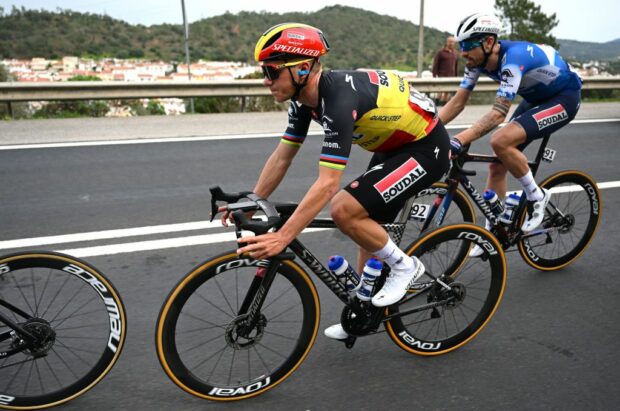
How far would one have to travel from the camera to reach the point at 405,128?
3246 millimetres

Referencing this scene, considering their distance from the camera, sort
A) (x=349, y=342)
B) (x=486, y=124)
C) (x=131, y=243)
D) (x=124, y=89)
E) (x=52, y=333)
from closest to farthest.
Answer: (x=52, y=333)
(x=349, y=342)
(x=486, y=124)
(x=131, y=243)
(x=124, y=89)

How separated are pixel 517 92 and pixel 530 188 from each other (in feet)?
2.56

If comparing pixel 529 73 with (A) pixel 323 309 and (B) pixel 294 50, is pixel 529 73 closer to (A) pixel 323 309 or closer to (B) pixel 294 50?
(A) pixel 323 309

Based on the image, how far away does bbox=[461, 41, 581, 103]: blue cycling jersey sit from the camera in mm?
4531

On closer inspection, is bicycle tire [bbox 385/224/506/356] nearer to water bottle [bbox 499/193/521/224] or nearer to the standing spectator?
water bottle [bbox 499/193/521/224]

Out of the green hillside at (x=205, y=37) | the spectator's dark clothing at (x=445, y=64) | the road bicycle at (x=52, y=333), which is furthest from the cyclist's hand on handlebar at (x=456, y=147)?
the green hillside at (x=205, y=37)

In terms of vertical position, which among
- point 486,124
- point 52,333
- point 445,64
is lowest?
point 52,333

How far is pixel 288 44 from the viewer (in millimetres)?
2799

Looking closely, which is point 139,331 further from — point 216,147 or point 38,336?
point 216,147

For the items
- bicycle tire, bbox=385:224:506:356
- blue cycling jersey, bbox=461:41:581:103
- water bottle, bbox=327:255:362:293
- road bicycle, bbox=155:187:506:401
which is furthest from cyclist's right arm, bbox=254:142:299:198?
blue cycling jersey, bbox=461:41:581:103

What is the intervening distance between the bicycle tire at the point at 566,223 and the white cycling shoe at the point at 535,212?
7cm

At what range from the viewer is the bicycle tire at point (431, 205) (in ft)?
14.0

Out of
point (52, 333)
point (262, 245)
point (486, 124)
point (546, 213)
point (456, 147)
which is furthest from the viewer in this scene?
point (546, 213)

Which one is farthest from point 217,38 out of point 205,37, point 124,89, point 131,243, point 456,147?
point 456,147
